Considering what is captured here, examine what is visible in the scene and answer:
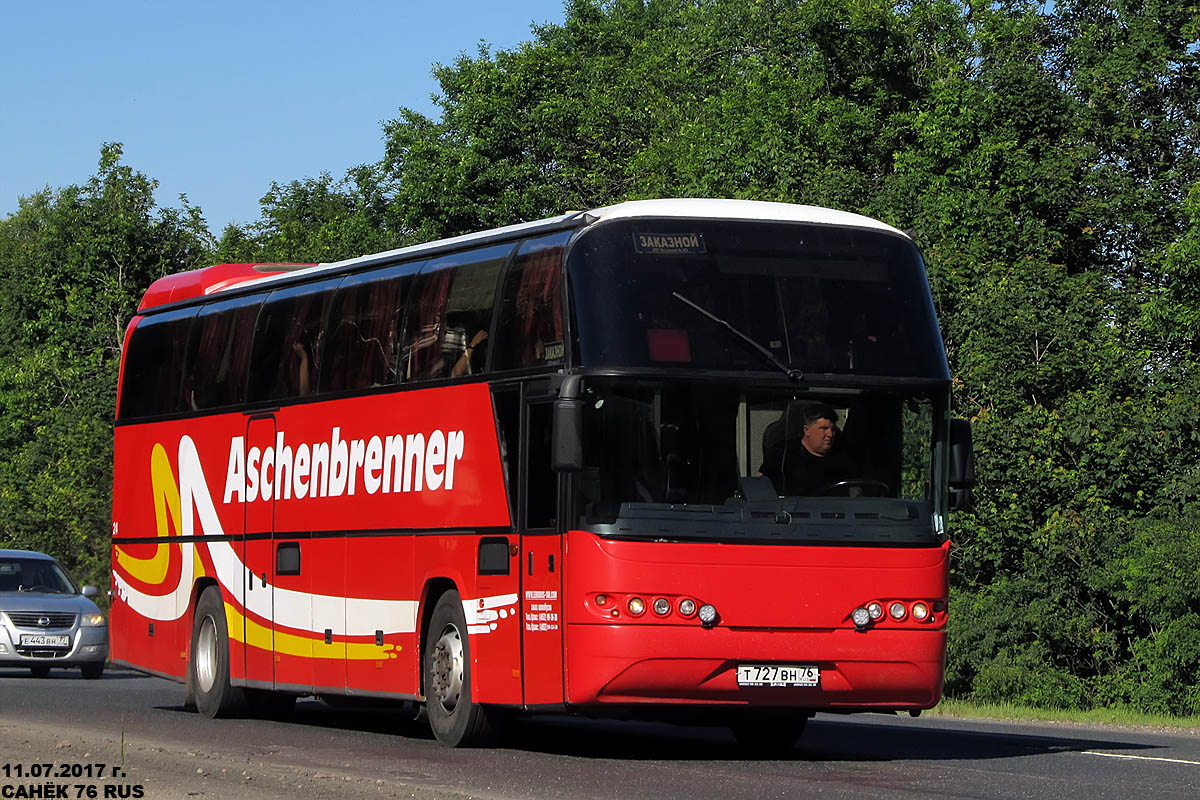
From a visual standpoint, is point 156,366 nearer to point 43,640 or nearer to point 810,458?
point 43,640

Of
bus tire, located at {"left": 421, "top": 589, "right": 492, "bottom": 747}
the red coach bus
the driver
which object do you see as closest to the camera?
the red coach bus

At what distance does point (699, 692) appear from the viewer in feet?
45.6

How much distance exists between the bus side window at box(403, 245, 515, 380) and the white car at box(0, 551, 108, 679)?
13.8m

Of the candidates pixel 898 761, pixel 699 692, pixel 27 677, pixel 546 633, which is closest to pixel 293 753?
pixel 546 633

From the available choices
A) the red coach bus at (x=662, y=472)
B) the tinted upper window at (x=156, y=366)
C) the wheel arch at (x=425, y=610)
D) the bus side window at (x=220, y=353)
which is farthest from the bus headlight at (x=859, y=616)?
the tinted upper window at (x=156, y=366)

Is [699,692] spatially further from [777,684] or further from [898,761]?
[898,761]

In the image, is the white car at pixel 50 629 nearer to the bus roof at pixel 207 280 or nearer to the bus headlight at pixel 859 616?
the bus roof at pixel 207 280

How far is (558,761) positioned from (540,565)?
130 centimetres

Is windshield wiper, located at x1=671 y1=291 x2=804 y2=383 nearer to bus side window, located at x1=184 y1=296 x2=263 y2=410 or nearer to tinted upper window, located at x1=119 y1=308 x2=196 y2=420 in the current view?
bus side window, located at x1=184 y1=296 x2=263 y2=410

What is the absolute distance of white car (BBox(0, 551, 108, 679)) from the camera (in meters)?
29.0

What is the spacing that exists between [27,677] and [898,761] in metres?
18.1

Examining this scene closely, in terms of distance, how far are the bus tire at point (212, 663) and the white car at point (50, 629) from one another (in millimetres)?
9052

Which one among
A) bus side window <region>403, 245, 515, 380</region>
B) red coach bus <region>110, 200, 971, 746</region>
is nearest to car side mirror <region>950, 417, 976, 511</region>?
red coach bus <region>110, 200, 971, 746</region>

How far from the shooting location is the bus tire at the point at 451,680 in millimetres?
15398
